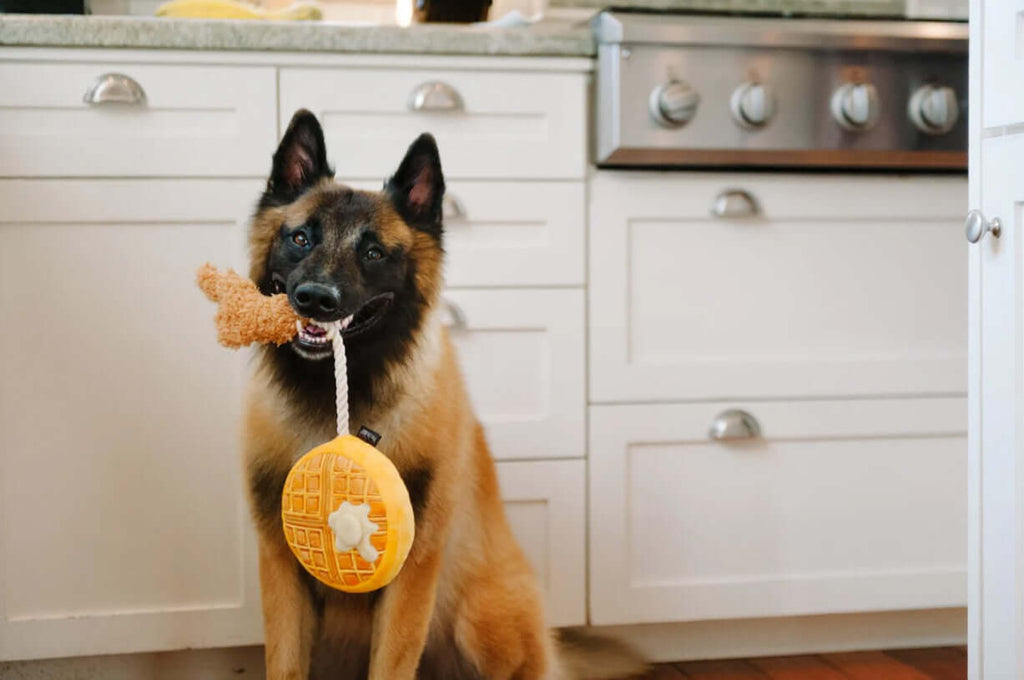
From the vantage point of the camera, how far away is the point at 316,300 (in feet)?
4.05

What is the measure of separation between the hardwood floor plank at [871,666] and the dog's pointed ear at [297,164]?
52.8 inches

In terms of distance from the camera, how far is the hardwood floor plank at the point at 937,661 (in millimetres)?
2020

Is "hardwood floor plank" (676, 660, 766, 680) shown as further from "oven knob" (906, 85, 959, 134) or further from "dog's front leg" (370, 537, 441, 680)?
"oven knob" (906, 85, 959, 134)

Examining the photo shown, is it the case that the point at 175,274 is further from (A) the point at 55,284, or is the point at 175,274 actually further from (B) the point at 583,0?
(B) the point at 583,0

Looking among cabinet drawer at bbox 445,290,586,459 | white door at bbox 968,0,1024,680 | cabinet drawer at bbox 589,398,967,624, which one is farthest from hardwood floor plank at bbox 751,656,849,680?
white door at bbox 968,0,1024,680

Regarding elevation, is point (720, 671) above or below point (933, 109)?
below

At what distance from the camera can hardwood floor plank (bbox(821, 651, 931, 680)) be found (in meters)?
2.01

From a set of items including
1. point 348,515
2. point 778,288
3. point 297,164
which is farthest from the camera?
point 778,288

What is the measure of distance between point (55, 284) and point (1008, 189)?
1441mm

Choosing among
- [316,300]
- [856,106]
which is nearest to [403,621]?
[316,300]

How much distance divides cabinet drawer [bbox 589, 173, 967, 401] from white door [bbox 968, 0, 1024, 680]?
70 cm

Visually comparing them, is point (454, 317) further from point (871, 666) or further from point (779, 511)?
point (871, 666)

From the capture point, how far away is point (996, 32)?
1.22 m

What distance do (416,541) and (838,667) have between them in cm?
103
